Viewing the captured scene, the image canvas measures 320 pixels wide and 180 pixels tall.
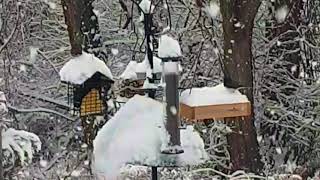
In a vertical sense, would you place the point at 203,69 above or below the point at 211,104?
below

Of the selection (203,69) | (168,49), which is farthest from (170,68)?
(203,69)

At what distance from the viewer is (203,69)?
7520 mm

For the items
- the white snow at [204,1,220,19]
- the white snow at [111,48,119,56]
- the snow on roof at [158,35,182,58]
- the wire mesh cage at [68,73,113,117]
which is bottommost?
the wire mesh cage at [68,73,113,117]

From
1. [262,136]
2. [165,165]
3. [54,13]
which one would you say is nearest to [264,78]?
[262,136]

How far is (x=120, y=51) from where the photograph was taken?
28.0 feet

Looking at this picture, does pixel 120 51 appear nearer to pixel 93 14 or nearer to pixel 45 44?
pixel 45 44

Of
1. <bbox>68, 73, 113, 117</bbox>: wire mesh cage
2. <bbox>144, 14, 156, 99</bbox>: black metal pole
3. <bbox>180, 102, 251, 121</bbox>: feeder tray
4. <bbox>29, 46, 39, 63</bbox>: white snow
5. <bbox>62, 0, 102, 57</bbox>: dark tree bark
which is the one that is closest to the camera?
<bbox>144, 14, 156, 99</bbox>: black metal pole

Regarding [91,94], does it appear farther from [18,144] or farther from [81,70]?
[18,144]

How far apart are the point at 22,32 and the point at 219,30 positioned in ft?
6.65

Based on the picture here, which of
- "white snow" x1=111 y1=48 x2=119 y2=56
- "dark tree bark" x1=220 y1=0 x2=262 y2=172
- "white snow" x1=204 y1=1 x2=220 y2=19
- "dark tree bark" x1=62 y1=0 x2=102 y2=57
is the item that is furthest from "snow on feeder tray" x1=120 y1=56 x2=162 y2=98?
"white snow" x1=111 y1=48 x2=119 y2=56

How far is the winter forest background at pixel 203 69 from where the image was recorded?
6477mm

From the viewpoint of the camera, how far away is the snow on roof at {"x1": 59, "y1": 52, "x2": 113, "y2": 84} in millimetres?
5203

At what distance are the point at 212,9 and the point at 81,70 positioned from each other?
1792 millimetres

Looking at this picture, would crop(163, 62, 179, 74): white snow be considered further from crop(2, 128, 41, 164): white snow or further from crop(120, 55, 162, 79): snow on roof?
crop(2, 128, 41, 164): white snow
